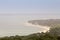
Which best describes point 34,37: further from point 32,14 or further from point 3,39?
point 32,14

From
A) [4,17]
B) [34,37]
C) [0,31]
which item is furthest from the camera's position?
[4,17]

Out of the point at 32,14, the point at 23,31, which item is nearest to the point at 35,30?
the point at 23,31

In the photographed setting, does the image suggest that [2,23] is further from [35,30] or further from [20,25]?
[35,30]

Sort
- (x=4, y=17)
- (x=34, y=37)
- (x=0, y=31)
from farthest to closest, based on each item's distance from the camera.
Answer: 1. (x=4, y=17)
2. (x=0, y=31)
3. (x=34, y=37)

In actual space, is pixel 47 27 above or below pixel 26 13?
below

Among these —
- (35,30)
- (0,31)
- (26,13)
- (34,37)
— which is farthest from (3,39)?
(26,13)

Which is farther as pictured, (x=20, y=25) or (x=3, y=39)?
(x=20, y=25)

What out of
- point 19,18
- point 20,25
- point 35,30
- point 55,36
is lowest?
point 55,36
